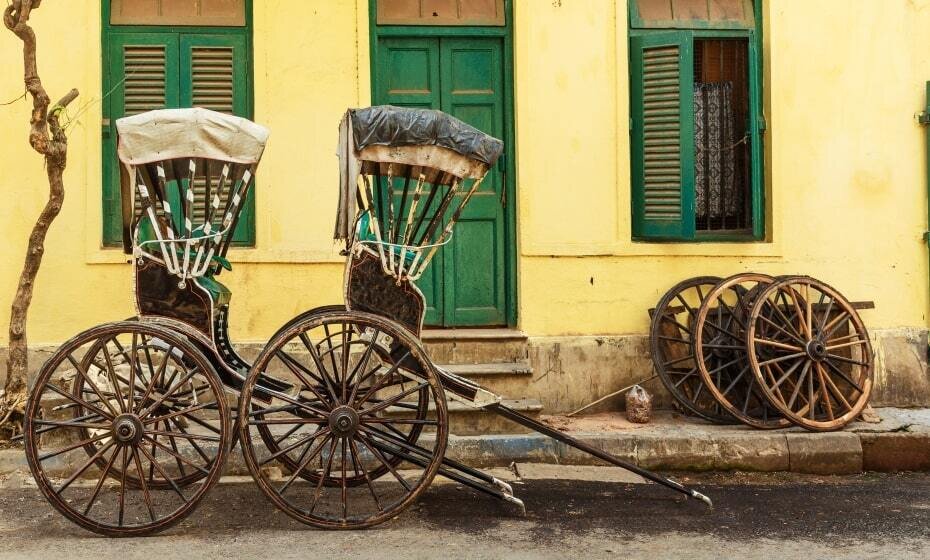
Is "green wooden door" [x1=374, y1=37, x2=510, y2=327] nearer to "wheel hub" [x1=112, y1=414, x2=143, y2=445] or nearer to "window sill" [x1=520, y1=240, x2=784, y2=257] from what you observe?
"window sill" [x1=520, y1=240, x2=784, y2=257]

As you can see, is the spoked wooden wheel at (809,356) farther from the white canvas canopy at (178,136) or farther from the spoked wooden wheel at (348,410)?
the white canvas canopy at (178,136)

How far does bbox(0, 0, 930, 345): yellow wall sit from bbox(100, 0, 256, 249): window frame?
103mm

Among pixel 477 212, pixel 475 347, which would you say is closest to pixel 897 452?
pixel 475 347

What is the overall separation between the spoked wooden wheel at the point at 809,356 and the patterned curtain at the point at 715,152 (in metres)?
1.00

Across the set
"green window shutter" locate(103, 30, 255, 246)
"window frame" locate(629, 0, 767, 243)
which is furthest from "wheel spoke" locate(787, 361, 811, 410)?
"green window shutter" locate(103, 30, 255, 246)

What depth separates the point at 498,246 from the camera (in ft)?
26.8

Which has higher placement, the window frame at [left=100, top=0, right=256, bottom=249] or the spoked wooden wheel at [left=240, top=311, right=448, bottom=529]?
the window frame at [left=100, top=0, right=256, bottom=249]

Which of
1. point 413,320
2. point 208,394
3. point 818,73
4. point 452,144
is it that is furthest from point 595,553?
point 818,73

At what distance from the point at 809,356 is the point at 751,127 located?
196cm

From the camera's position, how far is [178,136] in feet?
17.2

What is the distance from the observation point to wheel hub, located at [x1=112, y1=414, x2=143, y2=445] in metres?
4.97

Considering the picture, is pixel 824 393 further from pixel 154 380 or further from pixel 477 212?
pixel 154 380

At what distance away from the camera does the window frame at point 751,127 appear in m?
8.12

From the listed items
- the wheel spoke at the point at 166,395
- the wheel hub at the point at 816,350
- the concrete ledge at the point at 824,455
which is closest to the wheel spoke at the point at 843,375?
the wheel hub at the point at 816,350
